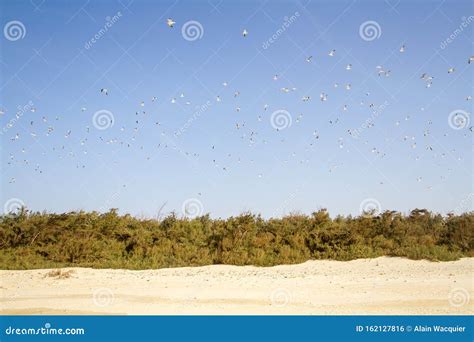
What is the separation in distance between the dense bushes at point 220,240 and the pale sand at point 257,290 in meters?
0.97

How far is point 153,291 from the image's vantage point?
10.9m

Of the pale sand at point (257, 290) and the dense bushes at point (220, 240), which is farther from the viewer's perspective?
the dense bushes at point (220, 240)

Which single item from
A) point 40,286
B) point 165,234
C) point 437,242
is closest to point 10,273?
point 40,286

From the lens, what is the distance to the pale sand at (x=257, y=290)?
29.6 feet

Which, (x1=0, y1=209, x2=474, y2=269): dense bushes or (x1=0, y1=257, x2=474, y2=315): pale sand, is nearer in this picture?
(x1=0, y1=257, x2=474, y2=315): pale sand

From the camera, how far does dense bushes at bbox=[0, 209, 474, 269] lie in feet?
51.3

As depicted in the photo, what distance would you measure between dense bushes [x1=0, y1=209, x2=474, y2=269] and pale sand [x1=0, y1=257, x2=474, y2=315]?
3.18 feet

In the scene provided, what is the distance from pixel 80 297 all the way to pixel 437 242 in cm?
1242

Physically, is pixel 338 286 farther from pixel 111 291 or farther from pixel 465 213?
pixel 465 213

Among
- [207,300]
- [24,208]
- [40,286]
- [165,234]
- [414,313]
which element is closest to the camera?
[414,313]

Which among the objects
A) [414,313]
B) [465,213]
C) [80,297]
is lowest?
[414,313]

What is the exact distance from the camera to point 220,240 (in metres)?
17.2

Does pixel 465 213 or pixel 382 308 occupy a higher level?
pixel 465 213

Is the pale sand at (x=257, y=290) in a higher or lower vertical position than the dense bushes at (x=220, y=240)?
lower
